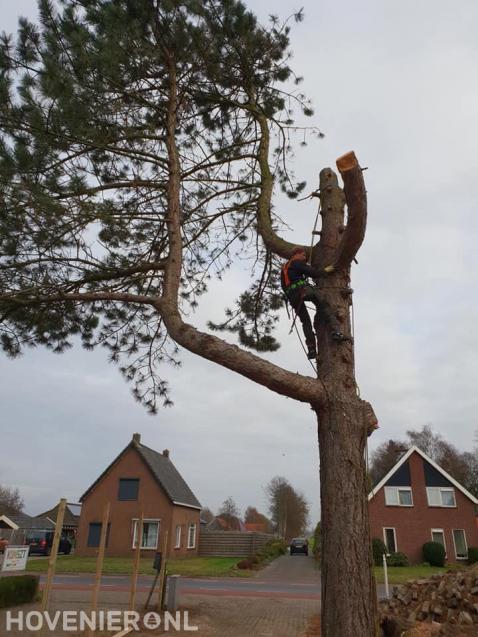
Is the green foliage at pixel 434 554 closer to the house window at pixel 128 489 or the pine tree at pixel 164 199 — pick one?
the house window at pixel 128 489

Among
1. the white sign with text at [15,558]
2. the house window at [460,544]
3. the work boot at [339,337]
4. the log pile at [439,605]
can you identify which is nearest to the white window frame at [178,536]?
the white sign with text at [15,558]

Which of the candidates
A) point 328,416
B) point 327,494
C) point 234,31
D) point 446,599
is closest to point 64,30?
point 234,31

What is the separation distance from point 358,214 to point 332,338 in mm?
1045

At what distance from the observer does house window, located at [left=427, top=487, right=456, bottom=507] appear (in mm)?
25391

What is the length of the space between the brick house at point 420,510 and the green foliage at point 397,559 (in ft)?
2.53

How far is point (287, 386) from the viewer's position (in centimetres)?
378

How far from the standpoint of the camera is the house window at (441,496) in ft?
83.3

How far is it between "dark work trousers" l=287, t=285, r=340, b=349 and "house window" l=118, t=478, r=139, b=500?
24469 mm

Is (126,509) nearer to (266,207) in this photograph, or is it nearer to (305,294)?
(266,207)

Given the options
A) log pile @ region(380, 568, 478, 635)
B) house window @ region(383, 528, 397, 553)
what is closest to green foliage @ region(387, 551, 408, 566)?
house window @ region(383, 528, 397, 553)

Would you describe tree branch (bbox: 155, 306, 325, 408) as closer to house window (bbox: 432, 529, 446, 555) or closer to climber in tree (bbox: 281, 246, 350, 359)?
climber in tree (bbox: 281, 246, 350, 359)

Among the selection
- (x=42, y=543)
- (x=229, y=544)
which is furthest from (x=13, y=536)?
(x=229, y=544)

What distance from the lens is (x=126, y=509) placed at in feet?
86.0

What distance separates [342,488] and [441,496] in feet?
83.0
